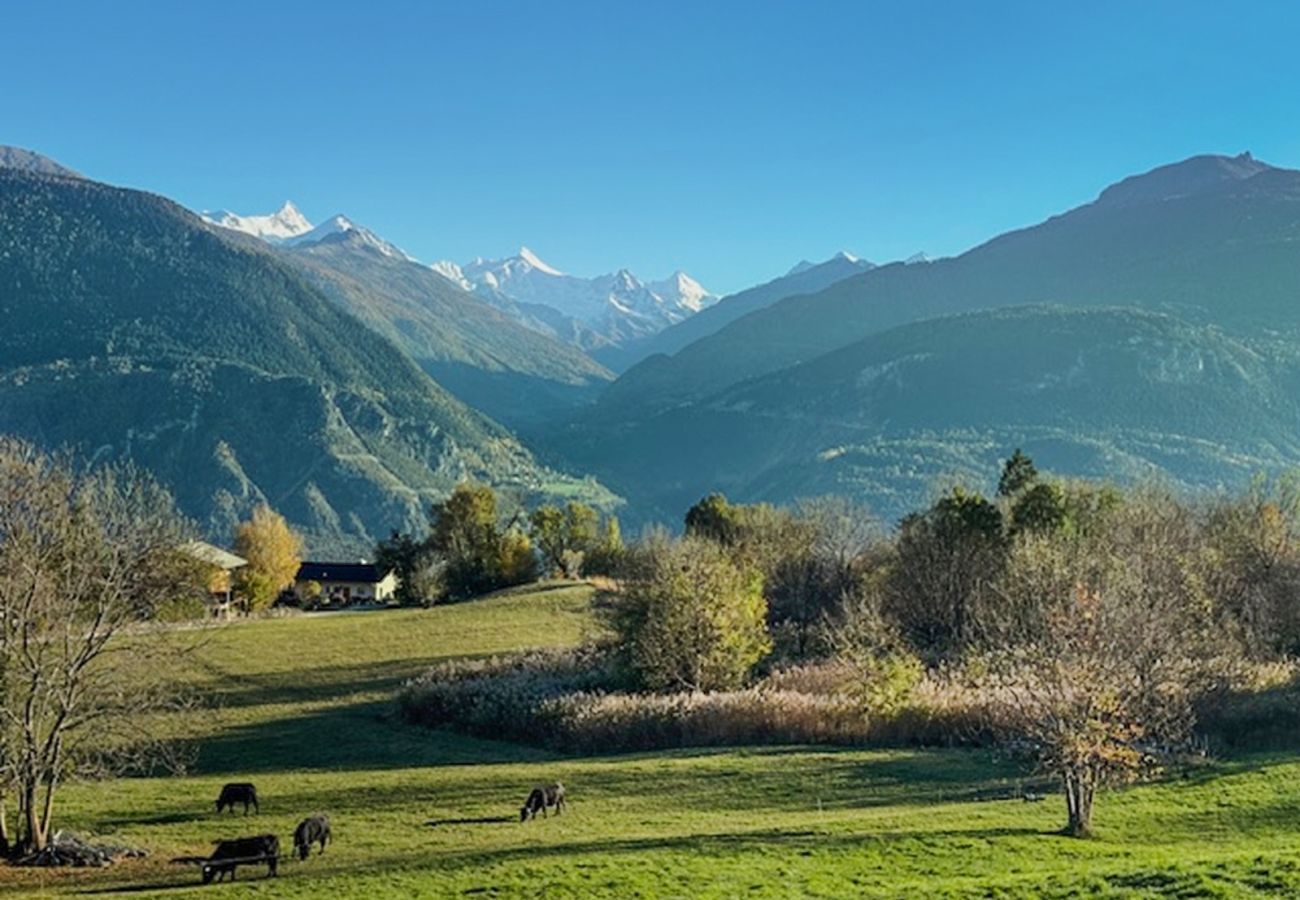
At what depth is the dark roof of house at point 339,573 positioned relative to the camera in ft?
487

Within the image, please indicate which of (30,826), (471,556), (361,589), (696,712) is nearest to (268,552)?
(361,589)

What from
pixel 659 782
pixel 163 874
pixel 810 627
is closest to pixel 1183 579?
pixel 810 627

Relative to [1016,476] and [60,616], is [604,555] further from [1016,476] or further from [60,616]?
[60,616]

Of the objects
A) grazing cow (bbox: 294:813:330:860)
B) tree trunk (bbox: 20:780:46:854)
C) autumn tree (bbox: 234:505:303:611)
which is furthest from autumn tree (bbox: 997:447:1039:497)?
autumn tree (bbox: 234:505:303:611)

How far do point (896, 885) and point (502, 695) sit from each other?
3361 cm

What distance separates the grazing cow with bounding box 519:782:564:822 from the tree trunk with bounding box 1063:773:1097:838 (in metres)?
13.4

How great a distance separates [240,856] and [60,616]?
958cm

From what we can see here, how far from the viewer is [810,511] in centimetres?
8294

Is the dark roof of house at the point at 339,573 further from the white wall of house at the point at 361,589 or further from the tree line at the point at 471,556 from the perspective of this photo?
the tree line at the point at 471,556

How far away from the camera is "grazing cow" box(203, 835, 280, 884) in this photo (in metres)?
21.8

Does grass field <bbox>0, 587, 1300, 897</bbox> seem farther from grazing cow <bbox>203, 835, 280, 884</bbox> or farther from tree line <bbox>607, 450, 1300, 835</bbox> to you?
tree line <bbox>607, 450, 1300, 835</bbox>

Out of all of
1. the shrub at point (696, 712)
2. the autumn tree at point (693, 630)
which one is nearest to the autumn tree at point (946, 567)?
the shrub at point (696, 712)

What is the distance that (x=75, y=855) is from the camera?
938 inches

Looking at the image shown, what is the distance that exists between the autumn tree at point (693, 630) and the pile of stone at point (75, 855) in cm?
2816
